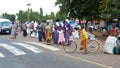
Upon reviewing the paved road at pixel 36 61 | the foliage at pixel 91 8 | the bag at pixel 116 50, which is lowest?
the paved road at pixel 36 61

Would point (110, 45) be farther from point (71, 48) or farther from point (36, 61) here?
point (36, 61)

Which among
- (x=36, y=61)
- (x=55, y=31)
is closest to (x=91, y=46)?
(x=36, y=61)

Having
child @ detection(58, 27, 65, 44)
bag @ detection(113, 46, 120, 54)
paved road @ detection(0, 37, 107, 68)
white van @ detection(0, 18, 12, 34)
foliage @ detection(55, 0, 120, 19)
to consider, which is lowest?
paved road @ detection(0, 37, 107, 68)

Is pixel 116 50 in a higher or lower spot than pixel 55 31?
lower

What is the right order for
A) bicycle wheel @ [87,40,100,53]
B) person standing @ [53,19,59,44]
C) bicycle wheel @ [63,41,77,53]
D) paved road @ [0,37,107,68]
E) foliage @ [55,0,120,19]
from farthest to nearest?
foliage @ [55,0,120,19] < person standing @ [53,19,59,44] < bicycle wheel @ [63,41,77,53] < bicycle wheel @ [87,40,100,53] < paved road @ [0,37,107,68]

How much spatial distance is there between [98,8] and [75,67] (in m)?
21.9

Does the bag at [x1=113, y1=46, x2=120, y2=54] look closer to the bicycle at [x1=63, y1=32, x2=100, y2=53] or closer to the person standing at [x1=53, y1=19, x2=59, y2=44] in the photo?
the bicycle at [x1=63, y1=32, x2=100, y2=53]

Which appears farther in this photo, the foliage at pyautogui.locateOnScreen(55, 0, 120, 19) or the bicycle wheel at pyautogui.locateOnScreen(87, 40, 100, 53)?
the foliage at pyautogui.locateOnScreen(55, 0, 120, 19)

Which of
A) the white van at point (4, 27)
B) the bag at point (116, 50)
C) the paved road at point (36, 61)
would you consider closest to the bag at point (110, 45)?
the bag at point (116, 50)

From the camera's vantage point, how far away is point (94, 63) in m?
15.3

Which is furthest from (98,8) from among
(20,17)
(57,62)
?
(20,17)

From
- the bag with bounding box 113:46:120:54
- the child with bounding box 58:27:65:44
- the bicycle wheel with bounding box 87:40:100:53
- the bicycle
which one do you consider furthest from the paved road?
the child with bounding box 58:27:65:44

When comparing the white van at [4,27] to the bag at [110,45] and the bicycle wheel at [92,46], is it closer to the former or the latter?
the bicycle wheel at [92,46]

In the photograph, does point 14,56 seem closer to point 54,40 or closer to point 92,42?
point 92,42
